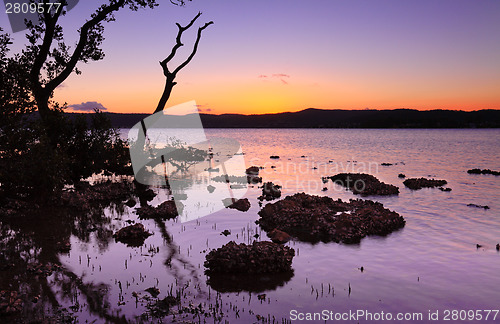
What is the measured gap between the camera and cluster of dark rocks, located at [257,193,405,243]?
66.4ft

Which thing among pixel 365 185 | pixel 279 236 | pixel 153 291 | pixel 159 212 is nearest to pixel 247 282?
pixel 153 291

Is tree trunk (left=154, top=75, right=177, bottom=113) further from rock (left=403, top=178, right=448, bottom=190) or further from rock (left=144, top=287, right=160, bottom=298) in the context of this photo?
rock (left=403, top=178, right=448, bottom=190)

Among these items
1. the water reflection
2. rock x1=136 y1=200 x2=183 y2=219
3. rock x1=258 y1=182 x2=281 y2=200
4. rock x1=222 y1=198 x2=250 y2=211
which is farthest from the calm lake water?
rock x1=258 y1=182 x2=281 y2=200

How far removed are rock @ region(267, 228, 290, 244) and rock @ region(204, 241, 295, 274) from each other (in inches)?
136

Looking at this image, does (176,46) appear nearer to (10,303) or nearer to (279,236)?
(279,236)

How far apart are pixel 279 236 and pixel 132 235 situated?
26.4 feet

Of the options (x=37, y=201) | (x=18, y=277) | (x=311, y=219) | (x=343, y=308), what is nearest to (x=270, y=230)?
(x=311, y=219)

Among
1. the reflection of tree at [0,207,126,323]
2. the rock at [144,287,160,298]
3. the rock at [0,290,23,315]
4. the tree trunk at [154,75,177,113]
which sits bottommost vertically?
the rock at [144,287,160,298]

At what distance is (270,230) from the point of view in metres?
21.4

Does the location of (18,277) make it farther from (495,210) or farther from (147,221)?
(495,210)

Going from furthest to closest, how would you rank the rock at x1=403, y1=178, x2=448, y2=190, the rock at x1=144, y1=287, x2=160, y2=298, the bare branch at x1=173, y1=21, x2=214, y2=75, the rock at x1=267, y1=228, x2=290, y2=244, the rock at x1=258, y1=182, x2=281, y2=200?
1. the rock at x1=403, y1=178, x2=448, y2=190
2. the bare branch at x1=173, y1=21, x2=214, y2=75
3. the rock at x1=258, y1=182, x2=281, y2=200
4. the rock at x1=267, y1=228, x2=290, y2=244
5. the rock at x1=144, y1=287, x2=160, y2=298

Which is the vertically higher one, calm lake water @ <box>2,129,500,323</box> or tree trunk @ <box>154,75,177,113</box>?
tree trunk @ <box>154,75,177,113</box>

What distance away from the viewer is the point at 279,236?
1931cm

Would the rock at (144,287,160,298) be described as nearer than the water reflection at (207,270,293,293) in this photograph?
Yes
